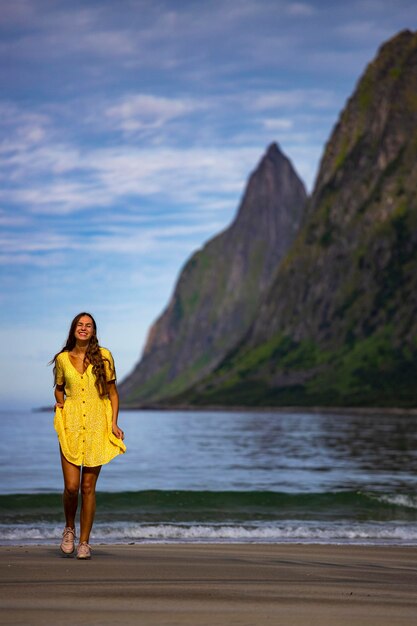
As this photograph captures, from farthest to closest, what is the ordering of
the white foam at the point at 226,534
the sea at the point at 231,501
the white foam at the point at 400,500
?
the white foam at the point at 400,500
the sea at the point at 231,501
the white foam at the point at 226,534

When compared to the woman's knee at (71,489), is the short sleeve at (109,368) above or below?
above

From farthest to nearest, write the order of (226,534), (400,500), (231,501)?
1. (231,501)
2. (400,500)
3. (226,534)

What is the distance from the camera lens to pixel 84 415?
13.6 meters

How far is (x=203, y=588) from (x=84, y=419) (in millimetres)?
3549

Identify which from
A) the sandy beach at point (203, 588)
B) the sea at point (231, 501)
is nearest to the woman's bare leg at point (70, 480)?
the sandy beach at point (203, 588)

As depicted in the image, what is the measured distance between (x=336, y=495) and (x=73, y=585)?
19.9 metres

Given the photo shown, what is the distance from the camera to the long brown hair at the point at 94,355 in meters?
13.7

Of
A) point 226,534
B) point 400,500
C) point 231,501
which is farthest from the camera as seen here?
point 231,501

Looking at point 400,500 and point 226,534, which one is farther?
point 400,500

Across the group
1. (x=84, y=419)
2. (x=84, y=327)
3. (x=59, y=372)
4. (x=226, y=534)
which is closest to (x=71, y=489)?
(x=84, y=419)

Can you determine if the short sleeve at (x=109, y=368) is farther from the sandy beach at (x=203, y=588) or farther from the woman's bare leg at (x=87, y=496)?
the sandy beach at (x=203, y=588)

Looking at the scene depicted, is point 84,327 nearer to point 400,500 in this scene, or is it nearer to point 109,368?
point 109,368

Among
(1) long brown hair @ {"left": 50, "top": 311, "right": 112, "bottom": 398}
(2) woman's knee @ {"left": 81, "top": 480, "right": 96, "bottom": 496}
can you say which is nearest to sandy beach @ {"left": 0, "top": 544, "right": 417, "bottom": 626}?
(2) woman's knee @ {"left": 81, "top": 480, "right": 96, "bottom": 496}

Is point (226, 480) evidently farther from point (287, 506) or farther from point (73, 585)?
point (73, 585)
